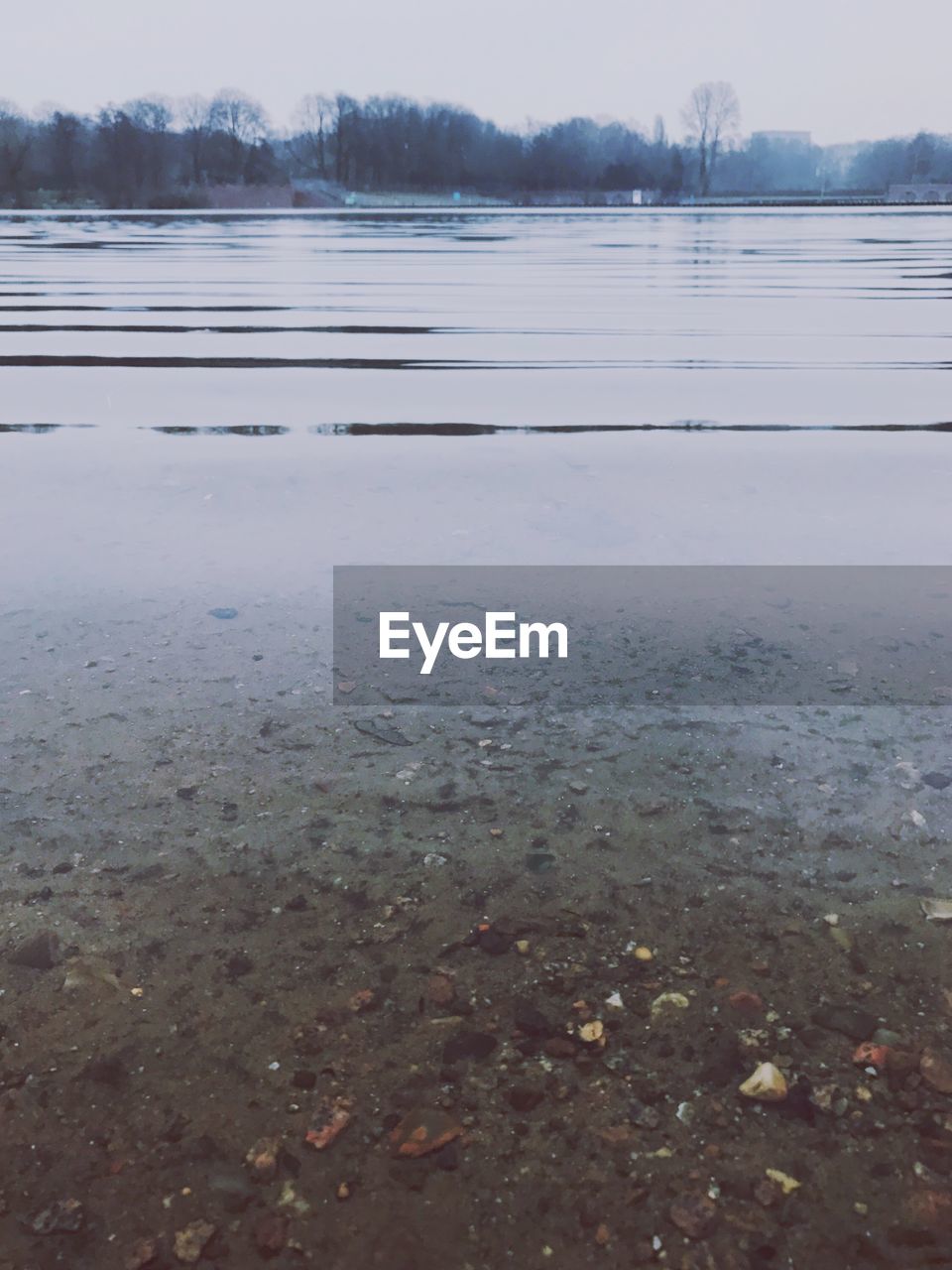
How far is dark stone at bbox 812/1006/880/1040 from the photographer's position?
195cm

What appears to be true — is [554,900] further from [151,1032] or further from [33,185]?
[33,185]

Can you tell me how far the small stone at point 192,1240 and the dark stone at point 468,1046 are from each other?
1.52 ft

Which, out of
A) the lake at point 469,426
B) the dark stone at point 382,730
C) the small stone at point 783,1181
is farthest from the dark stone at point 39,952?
the lake at point 469,426

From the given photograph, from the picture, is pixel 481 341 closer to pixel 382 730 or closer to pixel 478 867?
pixel 382 730

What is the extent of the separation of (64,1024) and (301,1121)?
50 centimetres

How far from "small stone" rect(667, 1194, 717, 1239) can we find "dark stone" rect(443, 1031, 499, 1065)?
412 millimetres

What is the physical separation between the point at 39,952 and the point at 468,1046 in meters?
0.85

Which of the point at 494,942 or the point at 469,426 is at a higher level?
the point at 469,426

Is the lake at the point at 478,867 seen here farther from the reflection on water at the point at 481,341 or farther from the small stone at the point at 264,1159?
the reflection on water at the point at 481,341

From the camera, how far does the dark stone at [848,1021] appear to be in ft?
6.40

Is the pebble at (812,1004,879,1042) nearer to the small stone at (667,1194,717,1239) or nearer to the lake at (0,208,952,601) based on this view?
the small stone at (667,1194,717,1239)

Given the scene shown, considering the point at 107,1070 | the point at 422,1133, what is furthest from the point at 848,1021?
the point at 107,1070

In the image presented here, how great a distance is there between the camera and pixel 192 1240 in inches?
62.8
